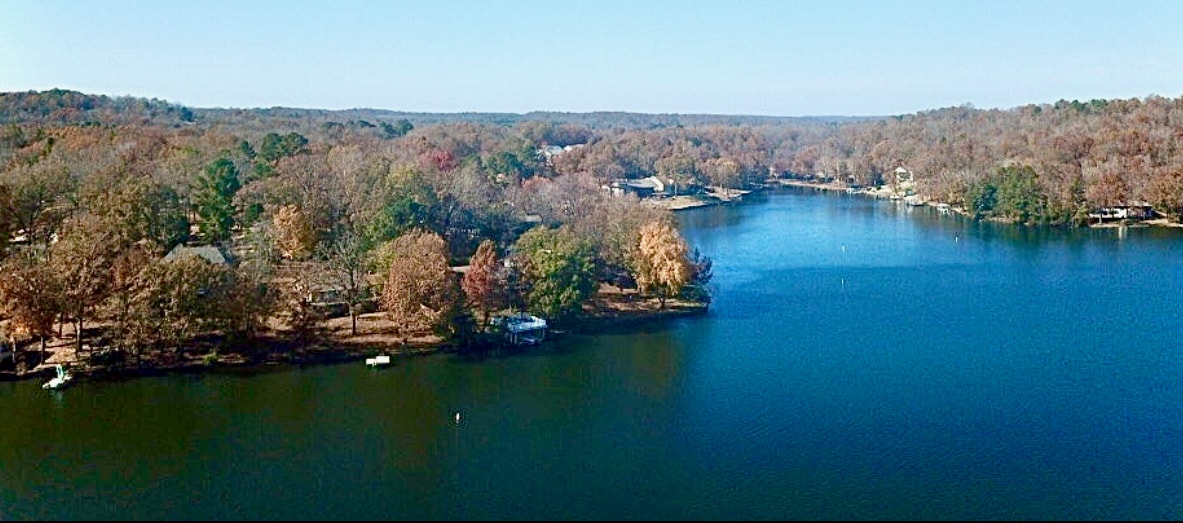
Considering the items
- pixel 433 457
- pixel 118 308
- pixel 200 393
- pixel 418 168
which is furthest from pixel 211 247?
pixel 433 457

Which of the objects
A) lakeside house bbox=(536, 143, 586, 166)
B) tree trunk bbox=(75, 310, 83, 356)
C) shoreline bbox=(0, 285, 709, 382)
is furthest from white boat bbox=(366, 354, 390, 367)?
lakeside house bbox=(536, 143, 586, 166)

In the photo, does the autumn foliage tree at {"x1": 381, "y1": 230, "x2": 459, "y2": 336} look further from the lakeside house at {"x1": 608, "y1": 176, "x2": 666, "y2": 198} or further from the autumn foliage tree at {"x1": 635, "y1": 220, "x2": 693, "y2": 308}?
the lakeside house at {"x1": 608, "y1": 176, "x2": 666, "y2": 198}

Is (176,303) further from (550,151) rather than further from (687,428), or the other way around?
(550,151)

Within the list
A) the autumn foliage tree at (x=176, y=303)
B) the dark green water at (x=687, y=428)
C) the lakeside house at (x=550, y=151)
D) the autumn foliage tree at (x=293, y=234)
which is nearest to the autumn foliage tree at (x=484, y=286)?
the dark green water at (x=687, y=428)

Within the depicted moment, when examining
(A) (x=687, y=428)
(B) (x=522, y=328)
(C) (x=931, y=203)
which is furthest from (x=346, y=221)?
(C) (x=931, y=203)

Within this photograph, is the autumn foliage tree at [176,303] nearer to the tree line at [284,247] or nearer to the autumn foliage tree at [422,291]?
the tree line at [284,247]

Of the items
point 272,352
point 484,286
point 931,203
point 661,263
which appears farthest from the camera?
point 931,203
